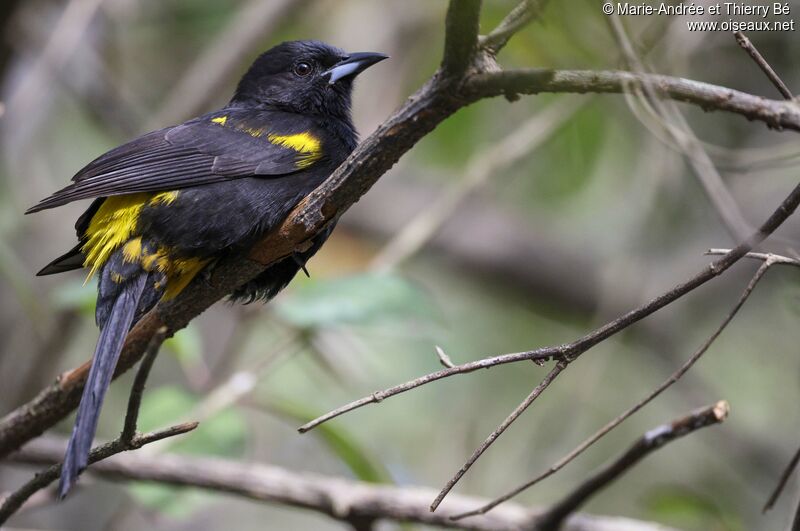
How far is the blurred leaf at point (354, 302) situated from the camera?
3104 millimetres

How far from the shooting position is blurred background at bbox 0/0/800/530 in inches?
168

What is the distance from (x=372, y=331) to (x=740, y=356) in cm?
287

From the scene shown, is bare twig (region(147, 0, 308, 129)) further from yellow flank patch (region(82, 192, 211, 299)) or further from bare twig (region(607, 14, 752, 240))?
bare twig (region(607, 14, 752, 240))

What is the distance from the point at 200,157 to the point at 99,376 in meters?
0.89

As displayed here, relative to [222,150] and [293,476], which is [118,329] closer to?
[222,150]

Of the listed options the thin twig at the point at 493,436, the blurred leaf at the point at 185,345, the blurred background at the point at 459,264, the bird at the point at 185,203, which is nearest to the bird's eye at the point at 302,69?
the bird at the point at 185,203

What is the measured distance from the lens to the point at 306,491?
2.98m

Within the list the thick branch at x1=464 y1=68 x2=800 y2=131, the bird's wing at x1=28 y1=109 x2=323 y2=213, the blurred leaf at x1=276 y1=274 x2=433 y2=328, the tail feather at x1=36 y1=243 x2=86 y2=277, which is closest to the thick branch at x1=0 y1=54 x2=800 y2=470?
the thick branch at x1=464 y1=68 x2=800 y2=131

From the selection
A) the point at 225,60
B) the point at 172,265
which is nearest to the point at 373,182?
the point at 172,265

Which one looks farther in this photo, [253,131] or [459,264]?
[459,264]

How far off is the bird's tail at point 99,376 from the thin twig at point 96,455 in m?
0.04

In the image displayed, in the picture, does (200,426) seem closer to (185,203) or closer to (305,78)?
(185,203)


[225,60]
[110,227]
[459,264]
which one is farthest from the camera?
[459,264]

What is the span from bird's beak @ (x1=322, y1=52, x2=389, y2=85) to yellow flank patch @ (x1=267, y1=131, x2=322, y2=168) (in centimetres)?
46
